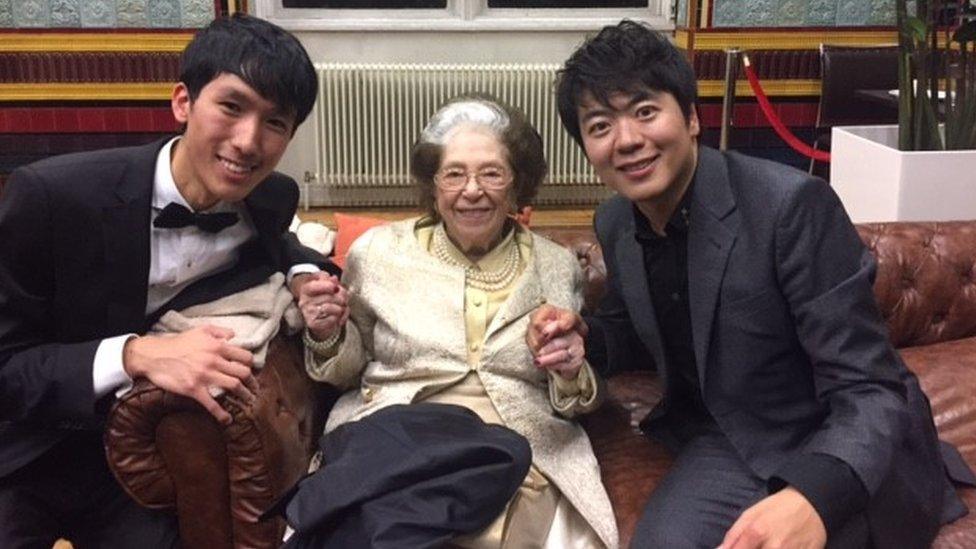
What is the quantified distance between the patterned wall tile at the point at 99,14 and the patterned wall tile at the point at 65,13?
30mm

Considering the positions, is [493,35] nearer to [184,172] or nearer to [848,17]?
[848,17]

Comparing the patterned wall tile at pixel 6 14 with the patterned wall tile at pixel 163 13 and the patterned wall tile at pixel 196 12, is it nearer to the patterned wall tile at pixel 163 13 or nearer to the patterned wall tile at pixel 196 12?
the patterned wall tile at pixel 163 13

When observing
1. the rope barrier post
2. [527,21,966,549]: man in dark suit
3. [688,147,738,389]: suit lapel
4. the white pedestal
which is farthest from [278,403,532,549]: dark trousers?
the rope barrier post

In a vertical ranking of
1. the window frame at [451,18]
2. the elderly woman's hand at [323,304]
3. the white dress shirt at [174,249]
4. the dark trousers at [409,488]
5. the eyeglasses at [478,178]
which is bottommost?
the dark trousers at [409,488]

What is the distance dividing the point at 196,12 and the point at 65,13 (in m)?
0.67

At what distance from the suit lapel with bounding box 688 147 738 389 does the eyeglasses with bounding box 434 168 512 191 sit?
377 mm

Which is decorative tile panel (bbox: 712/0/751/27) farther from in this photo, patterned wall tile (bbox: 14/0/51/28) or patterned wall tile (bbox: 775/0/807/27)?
patterned wall tile (bbox: 14/0/51/28)

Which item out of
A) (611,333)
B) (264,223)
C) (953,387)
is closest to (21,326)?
(264,223)

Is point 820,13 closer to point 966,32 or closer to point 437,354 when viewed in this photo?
point 966,32

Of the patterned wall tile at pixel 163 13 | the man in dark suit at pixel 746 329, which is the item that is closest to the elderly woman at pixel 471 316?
the man in dark suit at pixel 746 329

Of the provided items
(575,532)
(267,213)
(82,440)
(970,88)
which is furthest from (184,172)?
(970,88)

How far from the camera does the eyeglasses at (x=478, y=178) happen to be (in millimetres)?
1821

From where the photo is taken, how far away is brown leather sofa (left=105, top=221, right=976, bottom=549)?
1595 millimetres

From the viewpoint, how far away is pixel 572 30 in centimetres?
552
